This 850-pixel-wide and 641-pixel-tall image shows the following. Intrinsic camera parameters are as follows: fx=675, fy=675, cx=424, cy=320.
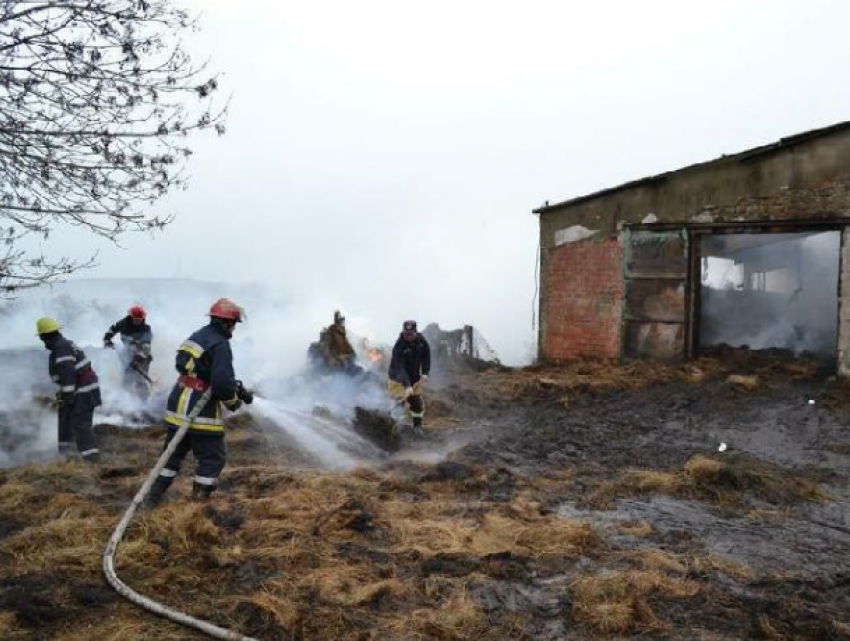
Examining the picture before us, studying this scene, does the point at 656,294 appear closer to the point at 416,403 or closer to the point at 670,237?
the point at 670,237

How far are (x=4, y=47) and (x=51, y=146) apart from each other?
0.70 meters

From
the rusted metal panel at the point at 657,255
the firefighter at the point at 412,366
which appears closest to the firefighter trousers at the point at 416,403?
the firefighter at the point at 412,366

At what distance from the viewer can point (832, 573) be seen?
438 cm

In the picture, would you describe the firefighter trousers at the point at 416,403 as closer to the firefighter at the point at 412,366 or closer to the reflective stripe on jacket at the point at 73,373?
the firefighter at the point at 412,366

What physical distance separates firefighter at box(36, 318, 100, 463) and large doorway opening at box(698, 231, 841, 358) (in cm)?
1218

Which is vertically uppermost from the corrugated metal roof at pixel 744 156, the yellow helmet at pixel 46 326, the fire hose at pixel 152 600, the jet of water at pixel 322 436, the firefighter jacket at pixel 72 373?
the corrugated metal roof at pixel 744 156

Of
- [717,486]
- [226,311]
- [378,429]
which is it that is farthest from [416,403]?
[226,311]

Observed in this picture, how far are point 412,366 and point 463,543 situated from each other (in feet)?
16.2

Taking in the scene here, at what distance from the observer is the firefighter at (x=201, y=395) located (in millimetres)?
5430

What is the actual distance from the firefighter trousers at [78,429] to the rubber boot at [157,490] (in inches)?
99.8

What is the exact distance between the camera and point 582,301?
13.7 meters

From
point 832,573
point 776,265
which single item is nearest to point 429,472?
point 832,573

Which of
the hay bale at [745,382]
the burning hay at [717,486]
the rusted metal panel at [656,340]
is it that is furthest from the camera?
the rusted metal panel at [656,340]

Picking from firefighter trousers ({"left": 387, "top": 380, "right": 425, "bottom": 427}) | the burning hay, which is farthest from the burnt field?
firefighter trousers ({"left": 387, "top": 380, "right": 425, "bottom": 427})
